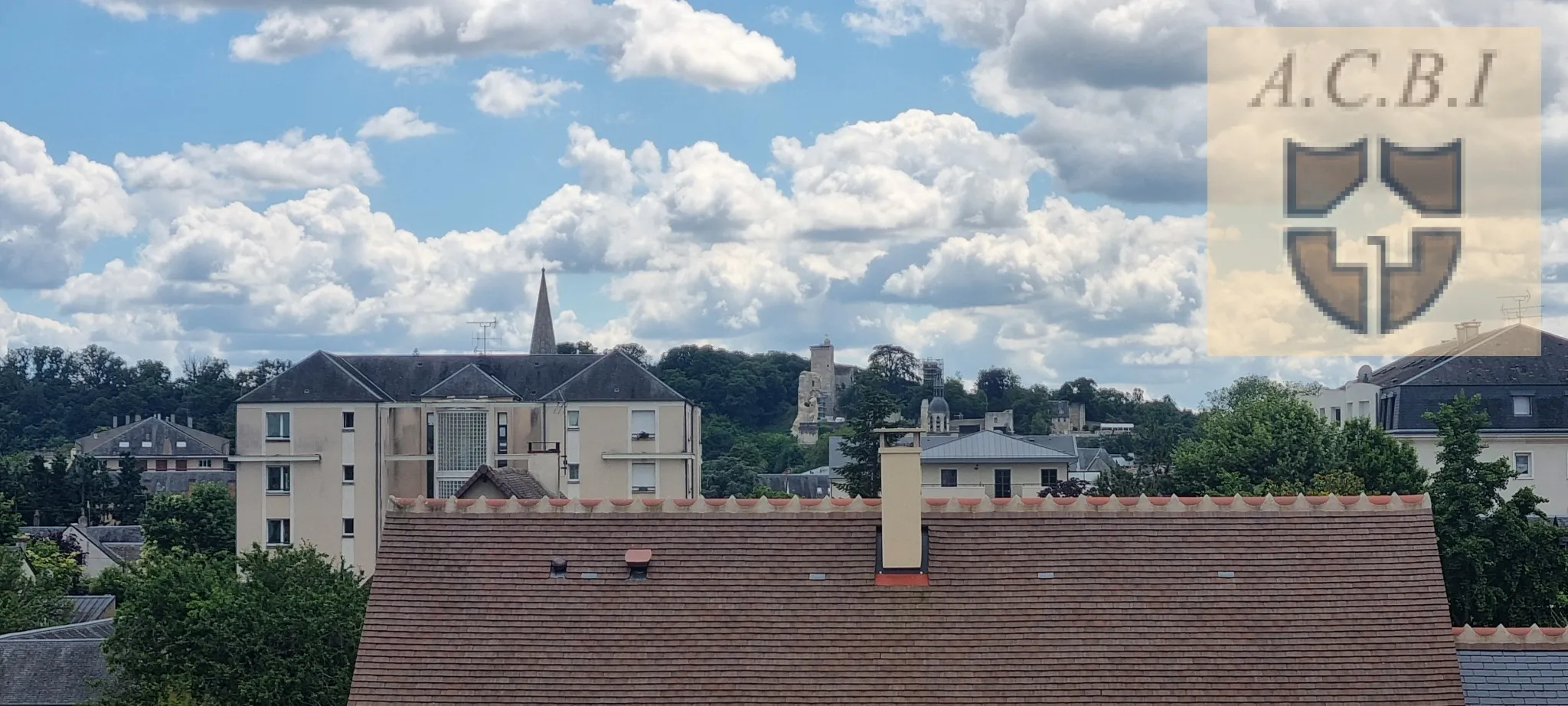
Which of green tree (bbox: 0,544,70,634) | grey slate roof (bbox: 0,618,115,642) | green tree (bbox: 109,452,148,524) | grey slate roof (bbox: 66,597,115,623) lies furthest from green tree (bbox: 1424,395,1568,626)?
green tree (bbox: 109,452,148,524)

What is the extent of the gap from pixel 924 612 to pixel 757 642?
93.9 inches

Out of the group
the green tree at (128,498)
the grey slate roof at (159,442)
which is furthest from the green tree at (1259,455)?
the grey slate roof at (159,442)

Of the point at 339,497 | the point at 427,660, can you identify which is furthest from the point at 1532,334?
the point at 427,660

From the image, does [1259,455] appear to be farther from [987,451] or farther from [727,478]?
[727,478]

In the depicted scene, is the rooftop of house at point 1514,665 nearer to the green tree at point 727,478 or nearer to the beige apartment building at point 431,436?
the beige apartment building at point 431,436

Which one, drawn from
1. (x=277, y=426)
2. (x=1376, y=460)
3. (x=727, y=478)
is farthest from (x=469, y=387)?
(x=727, y=478)

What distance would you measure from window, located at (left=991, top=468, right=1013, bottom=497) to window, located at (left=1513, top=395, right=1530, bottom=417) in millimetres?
29828

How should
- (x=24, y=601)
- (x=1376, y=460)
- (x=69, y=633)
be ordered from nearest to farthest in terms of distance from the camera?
(x=69, y=633) < (x=1376, y=460) < (x=24, y=601)

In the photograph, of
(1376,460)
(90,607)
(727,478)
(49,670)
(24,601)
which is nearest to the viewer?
(49,670)

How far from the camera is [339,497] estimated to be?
68812 millimetres

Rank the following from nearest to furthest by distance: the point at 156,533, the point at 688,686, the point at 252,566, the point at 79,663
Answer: the point at 688,686 < the point at 252,566 < the point at 79,663 < the point at 156,533

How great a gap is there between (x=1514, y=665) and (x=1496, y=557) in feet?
64.9

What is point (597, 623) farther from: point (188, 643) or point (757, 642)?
point (188, 643)

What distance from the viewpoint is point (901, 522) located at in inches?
941
